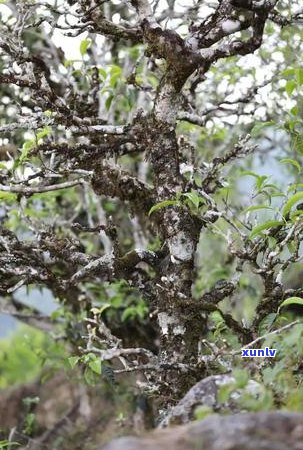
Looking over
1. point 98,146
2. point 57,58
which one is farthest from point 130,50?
point 98,146

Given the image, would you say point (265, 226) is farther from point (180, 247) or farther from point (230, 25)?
point (230, 25)

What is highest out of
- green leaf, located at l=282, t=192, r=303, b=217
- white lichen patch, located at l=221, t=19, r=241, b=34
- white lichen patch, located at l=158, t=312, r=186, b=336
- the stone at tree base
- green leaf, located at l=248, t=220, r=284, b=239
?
white lichen patch, located at l=221, t=19, r=241, b=34

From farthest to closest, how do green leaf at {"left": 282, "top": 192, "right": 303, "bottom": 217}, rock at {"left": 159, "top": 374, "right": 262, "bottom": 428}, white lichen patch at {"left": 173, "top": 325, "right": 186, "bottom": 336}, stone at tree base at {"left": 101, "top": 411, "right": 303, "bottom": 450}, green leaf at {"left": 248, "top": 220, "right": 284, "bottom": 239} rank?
1. white lichen patch at {"left": 173, "top": 325, "right": 186, "bottom": 336}
2. green leaf at {"left": 248, "top": 220, "right": 284, "bottom": 239}
3. green leaf at {"left": 282, "top": 192, "right": 303, "bottom": 217}
4. rock at {"left": 159, "top": 374, "right": 262, "bottom": 428}
5. stone at tree base at {"left": 101, "top": 411, "right": 303, "bottom": 450}

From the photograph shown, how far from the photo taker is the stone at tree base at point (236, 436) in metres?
1.62

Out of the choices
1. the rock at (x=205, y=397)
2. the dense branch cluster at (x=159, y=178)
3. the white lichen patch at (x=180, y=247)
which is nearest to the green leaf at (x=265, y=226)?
the dense branch cluster at (x=159, y=178)

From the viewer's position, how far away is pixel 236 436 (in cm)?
163

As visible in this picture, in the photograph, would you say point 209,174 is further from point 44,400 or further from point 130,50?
point 44,400

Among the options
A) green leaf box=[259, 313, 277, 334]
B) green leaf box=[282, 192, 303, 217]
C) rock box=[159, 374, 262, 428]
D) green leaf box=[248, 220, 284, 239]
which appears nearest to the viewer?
rock box=[159, 374, 262, 428]

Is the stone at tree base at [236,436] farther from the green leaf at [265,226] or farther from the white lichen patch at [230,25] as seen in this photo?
the white lichen patch at [230,25]

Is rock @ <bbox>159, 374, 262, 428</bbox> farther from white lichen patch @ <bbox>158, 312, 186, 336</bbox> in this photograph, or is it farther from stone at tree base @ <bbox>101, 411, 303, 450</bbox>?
white lichen patch @ <bbox>158, 312, 186, 336</bbox>

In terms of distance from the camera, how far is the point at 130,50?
18.5ft

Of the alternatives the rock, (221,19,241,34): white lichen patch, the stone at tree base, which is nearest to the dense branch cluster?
(221,19,241,34): white lichen patch

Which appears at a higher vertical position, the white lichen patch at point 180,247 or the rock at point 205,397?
the white lichen patch at point 180,247

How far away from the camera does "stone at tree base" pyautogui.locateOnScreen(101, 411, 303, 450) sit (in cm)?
162
